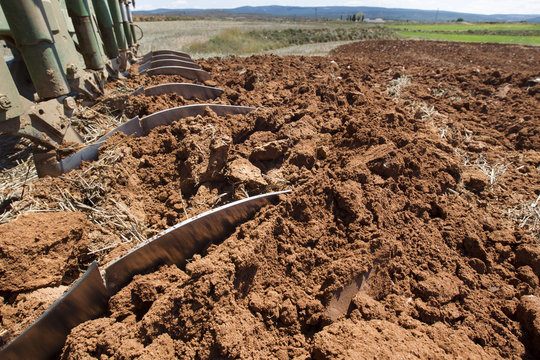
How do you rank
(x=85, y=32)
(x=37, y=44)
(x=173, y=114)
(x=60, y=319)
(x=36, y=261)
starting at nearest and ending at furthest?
(x=60, y=319) → (x=36, y=261) → (x=37, y=44) → (x=173, y=114) → (x=85, y=32)

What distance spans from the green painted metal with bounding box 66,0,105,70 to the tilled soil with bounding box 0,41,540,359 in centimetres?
110

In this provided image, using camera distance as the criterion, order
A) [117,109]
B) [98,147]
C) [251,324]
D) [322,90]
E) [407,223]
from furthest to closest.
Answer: [322,90] → [117,109] → [98,147] → [407,223] → [251,324]

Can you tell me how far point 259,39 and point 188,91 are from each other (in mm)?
23360

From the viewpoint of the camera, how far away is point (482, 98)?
649cm

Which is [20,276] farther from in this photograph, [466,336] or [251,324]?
[466,336]

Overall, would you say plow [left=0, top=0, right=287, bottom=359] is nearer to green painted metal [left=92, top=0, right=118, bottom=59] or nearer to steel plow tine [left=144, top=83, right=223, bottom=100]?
steel plow tine [left=144, top=83, right=223, bottom=100]

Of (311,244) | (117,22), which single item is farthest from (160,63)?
(311,244)

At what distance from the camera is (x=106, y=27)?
18.8 feet

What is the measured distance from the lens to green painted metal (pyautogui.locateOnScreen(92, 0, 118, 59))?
5.64m

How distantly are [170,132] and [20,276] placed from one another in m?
2.08

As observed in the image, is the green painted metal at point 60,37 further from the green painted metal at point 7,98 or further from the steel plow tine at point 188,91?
the steel plow tine at point 188,91

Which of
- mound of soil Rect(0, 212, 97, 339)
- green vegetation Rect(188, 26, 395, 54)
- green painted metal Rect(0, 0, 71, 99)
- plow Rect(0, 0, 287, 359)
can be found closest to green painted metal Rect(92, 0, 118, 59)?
plow Rect(0, 0, 287, 359)

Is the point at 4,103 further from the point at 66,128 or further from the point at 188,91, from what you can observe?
the point at 188,91

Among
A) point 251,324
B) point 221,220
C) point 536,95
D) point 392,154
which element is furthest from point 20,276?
point 536,95
